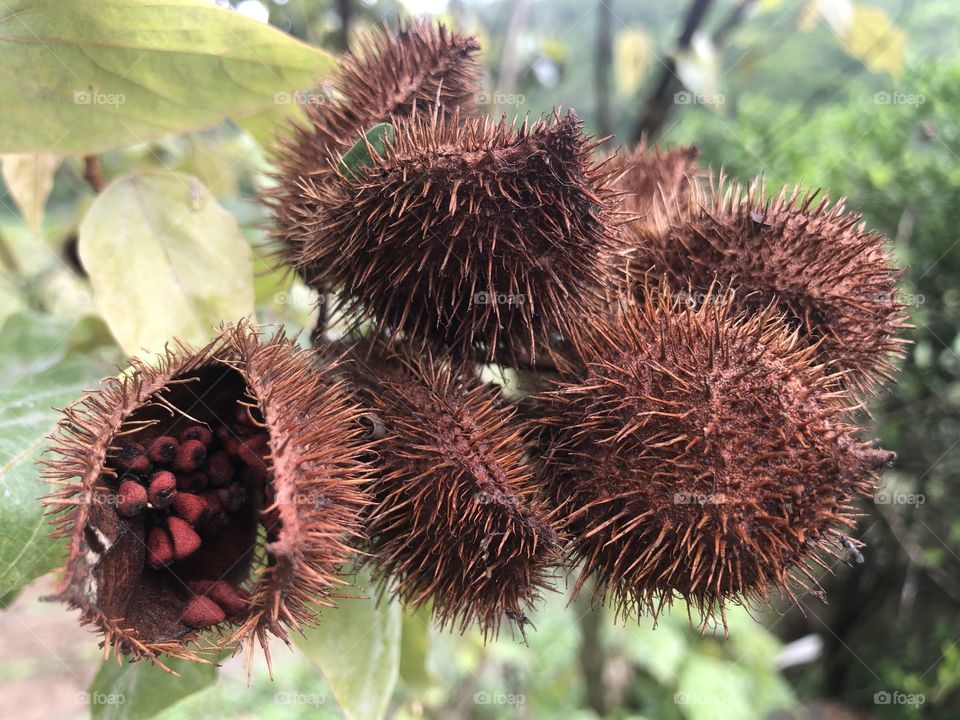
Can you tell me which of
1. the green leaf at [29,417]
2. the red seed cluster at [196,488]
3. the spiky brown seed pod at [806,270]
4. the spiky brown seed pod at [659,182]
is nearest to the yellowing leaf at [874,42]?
the spiky brown seed pod at [659,182]

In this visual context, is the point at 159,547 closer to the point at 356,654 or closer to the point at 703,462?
the point at 356,654

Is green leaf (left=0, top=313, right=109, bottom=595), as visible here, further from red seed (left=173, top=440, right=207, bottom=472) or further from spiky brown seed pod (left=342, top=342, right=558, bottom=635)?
spiky brown seed pod (left=342, top=342, right=558, bottom=635)

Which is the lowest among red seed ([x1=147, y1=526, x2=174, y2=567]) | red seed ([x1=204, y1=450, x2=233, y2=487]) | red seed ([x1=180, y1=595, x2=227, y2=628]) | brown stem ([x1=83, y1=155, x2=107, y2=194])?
red seed ([x1=180, y1=595, x2=227, y2=628])

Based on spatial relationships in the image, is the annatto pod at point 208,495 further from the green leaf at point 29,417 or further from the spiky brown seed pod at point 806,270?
the spiky brown seed pod at point 806,270

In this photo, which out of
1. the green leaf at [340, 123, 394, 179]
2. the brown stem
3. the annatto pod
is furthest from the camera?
the brown stem

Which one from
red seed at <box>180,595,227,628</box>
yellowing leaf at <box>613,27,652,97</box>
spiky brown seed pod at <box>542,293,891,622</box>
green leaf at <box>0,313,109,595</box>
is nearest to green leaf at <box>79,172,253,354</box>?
green leaf at <box>0,313,109,595</box>

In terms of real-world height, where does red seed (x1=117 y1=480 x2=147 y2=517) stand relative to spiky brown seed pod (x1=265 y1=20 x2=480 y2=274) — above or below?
below
